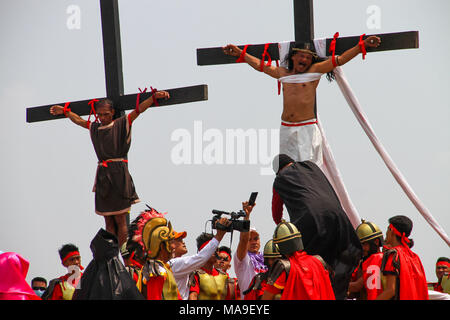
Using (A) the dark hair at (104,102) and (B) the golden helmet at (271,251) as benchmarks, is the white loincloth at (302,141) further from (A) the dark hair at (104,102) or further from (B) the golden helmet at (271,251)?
(A) the dark hair at (104,102)

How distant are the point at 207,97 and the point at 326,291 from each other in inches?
125

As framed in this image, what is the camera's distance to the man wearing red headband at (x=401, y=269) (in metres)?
6.66

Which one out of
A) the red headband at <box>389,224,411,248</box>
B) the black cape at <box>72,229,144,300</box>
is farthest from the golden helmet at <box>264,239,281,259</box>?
the black cape at <box>72,229,144,300</box>

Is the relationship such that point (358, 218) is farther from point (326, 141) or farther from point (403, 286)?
point (403, 286)

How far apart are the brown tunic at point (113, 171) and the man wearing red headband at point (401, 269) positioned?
2928mm

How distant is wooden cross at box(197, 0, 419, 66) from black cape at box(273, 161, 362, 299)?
1.74 metres

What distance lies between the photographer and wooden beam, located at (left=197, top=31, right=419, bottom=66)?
791 cm

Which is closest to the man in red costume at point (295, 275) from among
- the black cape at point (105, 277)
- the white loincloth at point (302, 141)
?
the black cape at point (105, 277)

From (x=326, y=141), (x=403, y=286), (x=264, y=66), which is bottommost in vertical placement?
(x=403, y=286)

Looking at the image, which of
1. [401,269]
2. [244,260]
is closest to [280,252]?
[401,269]
